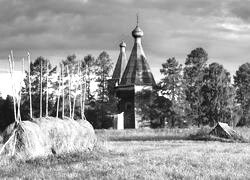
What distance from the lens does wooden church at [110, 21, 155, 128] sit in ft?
201

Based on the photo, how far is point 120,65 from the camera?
237ft

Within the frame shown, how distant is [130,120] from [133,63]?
8983 mm

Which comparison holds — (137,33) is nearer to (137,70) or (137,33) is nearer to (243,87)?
(137,70)

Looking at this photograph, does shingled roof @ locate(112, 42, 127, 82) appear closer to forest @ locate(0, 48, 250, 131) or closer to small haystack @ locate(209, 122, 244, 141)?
forest @ locate(0, 48, 250, 131)

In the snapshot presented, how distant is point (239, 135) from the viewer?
27781 millimetres

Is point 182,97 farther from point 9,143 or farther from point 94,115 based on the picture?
point 9,143

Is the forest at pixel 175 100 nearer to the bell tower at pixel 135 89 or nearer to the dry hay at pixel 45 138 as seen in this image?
the bell tower at pixel 135 89

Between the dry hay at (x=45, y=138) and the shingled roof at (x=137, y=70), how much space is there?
1762 inches

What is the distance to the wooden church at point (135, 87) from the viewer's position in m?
61.2

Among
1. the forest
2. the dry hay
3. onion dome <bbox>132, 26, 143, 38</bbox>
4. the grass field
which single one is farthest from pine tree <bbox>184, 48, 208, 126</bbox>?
the grass field

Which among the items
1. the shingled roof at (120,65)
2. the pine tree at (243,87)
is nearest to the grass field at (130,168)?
the pine tree at (243,87)

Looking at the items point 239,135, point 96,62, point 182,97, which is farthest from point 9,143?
point 96,62

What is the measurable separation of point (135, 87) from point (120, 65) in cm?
1000

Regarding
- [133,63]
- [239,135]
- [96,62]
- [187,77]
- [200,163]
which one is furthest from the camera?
[96,62]
